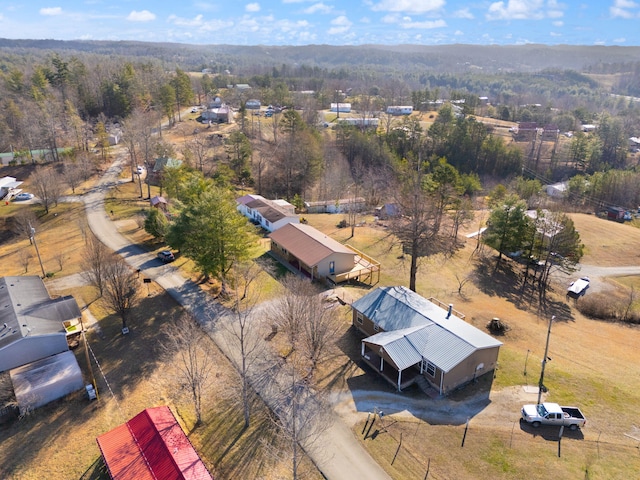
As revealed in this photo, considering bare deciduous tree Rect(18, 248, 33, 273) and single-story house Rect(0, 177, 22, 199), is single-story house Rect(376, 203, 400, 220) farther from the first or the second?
single-story house Rect(0, 177, 22, 199)

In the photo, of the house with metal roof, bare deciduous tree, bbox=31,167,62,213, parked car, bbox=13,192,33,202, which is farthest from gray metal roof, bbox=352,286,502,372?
parked car, bbox=13,192,33,202

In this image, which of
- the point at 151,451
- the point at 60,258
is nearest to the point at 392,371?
the point at 151,451

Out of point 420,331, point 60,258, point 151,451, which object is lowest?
point 60,258

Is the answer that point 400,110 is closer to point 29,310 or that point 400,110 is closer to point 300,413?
point 29,310

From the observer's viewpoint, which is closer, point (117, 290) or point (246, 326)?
point (117, 290)

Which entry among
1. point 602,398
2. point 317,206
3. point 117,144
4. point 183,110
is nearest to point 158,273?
point 317,206

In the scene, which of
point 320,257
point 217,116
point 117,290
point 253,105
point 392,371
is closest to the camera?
point 392,371
